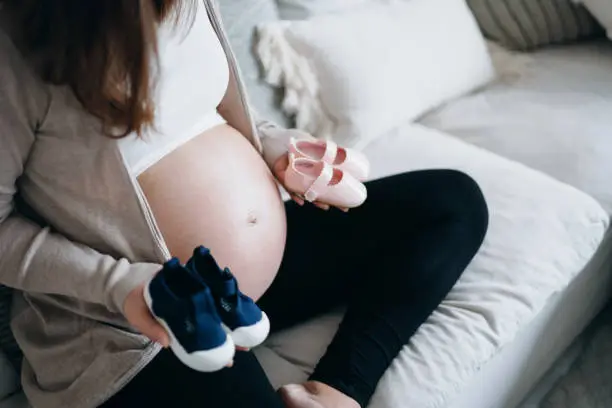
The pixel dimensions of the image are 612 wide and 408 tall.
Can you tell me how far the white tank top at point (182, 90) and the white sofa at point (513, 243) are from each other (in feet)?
1.03

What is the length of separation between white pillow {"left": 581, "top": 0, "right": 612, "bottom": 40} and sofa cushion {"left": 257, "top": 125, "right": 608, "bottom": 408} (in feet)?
1.64

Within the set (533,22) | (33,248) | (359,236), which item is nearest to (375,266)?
(359,236)

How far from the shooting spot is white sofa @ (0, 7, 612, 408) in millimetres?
962

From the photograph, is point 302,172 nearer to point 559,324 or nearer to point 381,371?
point 381,371

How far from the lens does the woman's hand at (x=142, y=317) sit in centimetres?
72

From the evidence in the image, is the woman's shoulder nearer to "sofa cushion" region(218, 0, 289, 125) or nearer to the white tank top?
the white tank top

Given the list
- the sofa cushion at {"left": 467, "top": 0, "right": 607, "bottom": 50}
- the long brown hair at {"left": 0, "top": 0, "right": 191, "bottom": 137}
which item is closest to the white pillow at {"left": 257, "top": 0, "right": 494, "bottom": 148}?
the sofa cushion at {"left": 467, "top": 0, "right": 607, "bottom": 50}

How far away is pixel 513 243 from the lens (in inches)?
43.8

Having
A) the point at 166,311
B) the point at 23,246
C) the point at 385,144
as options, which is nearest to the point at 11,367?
the point at 23,246

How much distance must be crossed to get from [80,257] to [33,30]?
250mm

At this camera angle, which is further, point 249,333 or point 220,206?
point 220,206

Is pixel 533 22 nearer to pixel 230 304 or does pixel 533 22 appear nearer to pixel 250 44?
pixel 250 44

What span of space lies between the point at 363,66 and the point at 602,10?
59 cm

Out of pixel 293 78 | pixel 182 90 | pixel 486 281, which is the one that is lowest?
pixel 486 281
